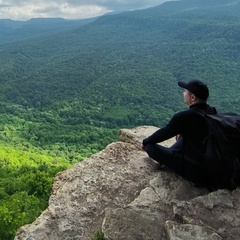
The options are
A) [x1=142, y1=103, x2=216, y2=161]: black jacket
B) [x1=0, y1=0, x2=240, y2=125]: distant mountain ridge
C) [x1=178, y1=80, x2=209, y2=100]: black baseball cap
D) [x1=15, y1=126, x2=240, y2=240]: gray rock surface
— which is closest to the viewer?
[x1=15, y1=126, x2=240, y2=240]: gray rock surface

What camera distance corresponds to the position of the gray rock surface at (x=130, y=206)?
18.1ft

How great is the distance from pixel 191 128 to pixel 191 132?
3.3 inches

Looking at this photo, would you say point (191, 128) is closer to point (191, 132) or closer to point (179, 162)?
point (191, 132)

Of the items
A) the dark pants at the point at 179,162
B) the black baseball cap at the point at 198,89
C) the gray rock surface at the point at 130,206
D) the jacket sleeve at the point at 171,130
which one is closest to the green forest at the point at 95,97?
the gray rock surface at the point at 130,206

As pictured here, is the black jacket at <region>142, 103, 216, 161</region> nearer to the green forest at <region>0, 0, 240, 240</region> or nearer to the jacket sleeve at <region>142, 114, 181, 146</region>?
the jacket sleeve at <region>142, 114, 181, 146</region>

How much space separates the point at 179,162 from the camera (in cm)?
663

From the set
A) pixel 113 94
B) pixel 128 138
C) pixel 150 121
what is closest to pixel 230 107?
pixel 150 121

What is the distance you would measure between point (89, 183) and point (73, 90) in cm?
13775

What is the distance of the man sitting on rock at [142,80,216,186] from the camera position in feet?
20.4

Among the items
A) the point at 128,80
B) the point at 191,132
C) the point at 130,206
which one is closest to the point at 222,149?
the point at 191,132

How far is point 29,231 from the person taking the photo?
20.0 ft

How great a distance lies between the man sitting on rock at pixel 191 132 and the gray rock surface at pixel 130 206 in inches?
12.3

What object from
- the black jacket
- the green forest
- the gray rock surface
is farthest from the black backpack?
the green forest

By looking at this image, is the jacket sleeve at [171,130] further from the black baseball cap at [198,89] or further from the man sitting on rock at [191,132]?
the black baseball cap at [198,89]
